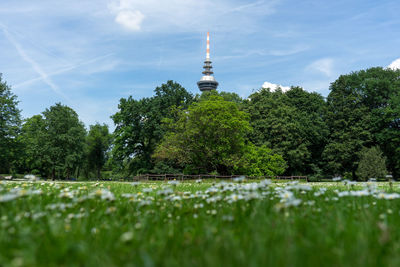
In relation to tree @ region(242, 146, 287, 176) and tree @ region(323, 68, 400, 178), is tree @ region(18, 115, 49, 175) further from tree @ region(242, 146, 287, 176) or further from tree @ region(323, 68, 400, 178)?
tree @ region(323, 68, 400, 178)

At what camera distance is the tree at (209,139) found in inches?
1228

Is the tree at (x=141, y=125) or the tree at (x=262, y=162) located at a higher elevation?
the tree at (x=141, y=125)

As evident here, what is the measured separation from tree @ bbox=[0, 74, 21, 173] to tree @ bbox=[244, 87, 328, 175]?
29578mm

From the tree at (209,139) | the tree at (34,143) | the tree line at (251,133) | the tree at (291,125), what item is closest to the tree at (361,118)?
the tree line at (251,133)

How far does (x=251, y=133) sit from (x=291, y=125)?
524cm

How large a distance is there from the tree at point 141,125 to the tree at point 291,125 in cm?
1023

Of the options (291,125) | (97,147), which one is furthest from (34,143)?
(291,125)

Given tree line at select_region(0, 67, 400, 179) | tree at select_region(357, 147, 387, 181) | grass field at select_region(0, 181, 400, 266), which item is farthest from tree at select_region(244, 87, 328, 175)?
grass field at select_region(0, 181, 400, 266)

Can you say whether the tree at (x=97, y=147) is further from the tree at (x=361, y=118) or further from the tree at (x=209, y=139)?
the tree at (x=361, y=118)

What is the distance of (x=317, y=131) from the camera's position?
40938 millimetres

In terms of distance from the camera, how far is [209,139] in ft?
104

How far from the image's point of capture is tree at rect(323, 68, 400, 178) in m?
38.4

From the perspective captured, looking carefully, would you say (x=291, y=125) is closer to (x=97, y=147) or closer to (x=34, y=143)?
(x=34, y=143)

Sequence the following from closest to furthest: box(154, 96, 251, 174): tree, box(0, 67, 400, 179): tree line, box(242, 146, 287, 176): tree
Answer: box(154, 96, 251, 174): tree, box(0, 67, 400, 179): tree line, box(242, 146, 287, 176): tree
